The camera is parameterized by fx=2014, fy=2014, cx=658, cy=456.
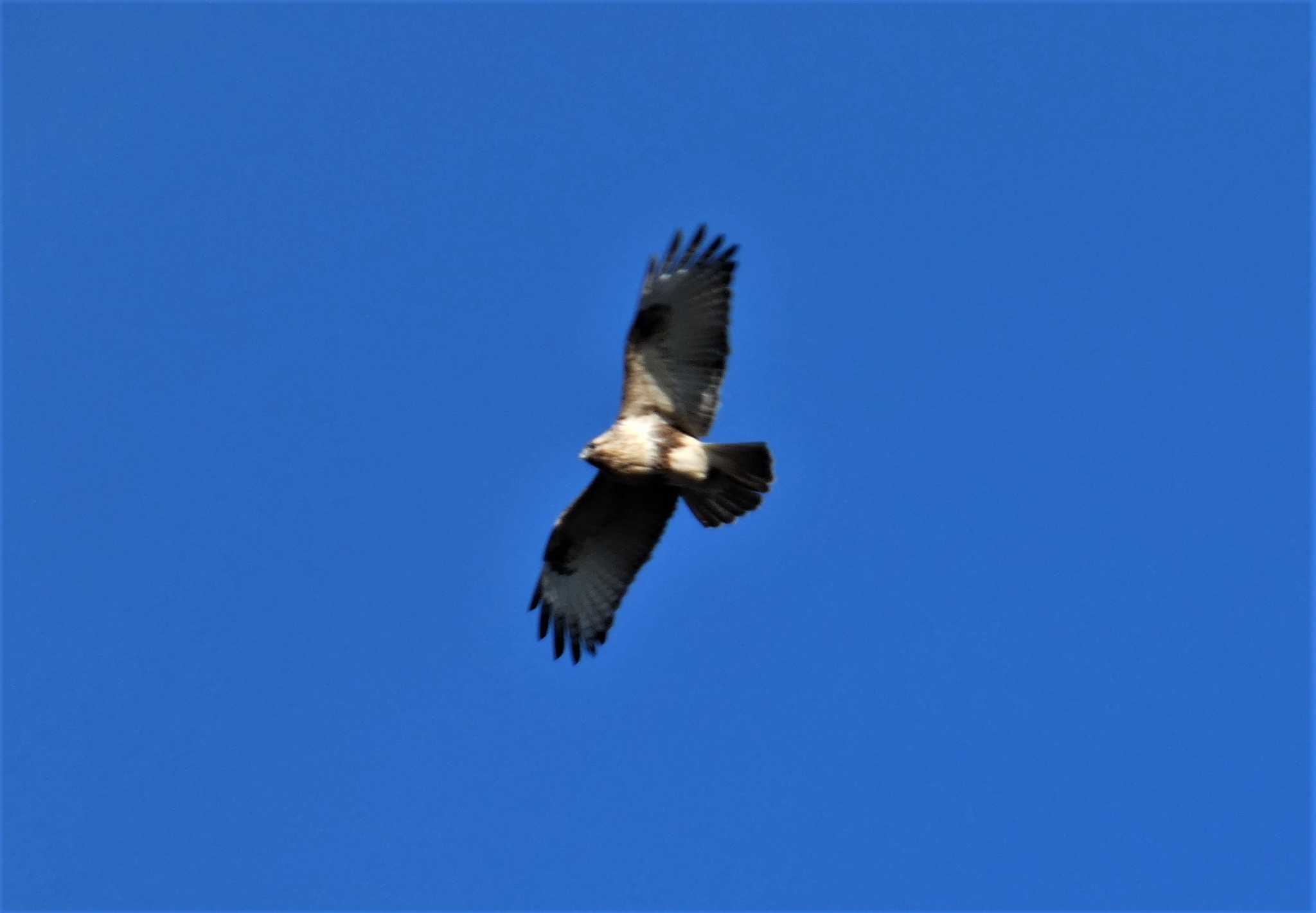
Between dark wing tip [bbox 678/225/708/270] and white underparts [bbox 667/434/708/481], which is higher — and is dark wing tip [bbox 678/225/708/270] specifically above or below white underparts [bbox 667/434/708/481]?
above

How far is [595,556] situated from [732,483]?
1484 millimetres

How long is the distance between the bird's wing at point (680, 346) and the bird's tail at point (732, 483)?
0.99 feet

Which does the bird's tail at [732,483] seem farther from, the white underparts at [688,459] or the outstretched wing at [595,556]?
the outstretched wing at [595,556]

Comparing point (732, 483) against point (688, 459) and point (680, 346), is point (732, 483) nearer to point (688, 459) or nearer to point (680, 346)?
point (688, 459)

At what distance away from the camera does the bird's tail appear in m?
13.8

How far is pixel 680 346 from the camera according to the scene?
1405cm

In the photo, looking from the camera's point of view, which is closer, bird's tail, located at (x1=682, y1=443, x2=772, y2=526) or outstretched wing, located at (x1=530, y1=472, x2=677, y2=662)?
bird's tail, located at (x1=682, y1=443, x2=772, y2=526)

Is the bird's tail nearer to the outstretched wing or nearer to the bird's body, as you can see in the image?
the bird's body

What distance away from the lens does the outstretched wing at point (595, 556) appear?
14.5m

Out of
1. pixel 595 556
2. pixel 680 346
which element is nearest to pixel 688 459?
pixel 680 346

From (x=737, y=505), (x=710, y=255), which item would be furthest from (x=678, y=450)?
(x=710, y=255)

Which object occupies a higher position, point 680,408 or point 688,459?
point 680,408

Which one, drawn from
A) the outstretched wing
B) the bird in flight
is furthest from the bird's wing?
the outstretched wing

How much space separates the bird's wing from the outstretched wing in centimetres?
60
